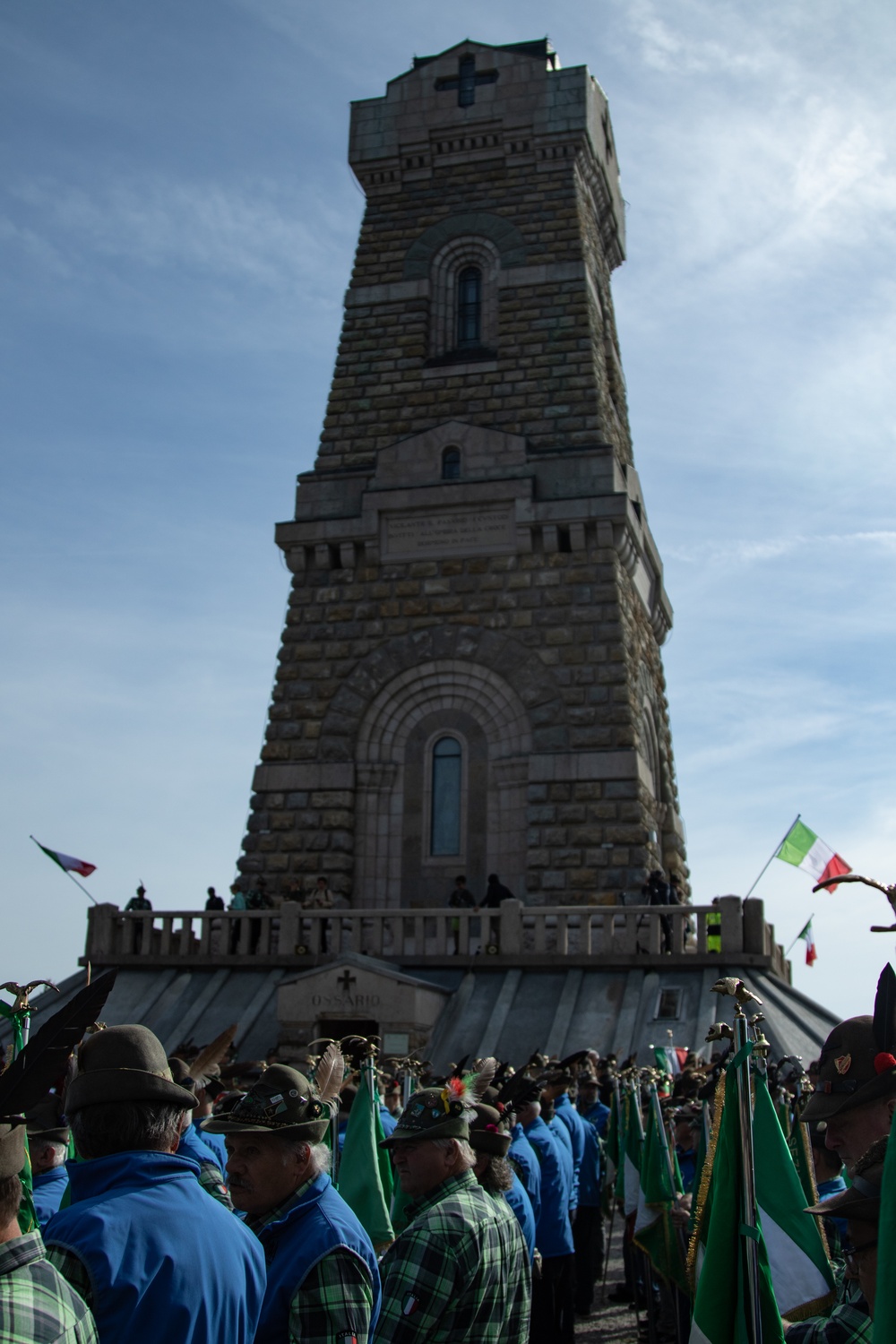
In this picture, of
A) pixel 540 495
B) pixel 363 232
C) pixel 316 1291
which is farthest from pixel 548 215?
pixel 316 1291

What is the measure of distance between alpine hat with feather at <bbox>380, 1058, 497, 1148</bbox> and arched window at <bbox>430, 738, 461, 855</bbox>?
1836 cm

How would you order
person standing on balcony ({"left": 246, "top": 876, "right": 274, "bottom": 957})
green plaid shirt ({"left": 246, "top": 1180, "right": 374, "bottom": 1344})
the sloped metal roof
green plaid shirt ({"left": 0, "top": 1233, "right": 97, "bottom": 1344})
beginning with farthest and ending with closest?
person standing on balcony ({"left": 246, "top": 876, "right": 274, "bottom": 957}), the sloped metal roof, green plaid shirt ({"left": 246, "top": 1180, "right": 374, "bottom": 1344}), green plaid shirt ({"left": 0, "top": 1233, "right": 97, "bottom": 1344})

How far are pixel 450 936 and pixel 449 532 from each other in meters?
7.66

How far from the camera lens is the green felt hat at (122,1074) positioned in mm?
3490

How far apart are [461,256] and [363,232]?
2.10 metres

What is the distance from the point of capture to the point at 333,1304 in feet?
12.9

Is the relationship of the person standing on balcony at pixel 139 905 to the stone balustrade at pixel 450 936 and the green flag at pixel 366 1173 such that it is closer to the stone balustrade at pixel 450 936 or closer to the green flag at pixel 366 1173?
the stone balustrade at pixel 450 936

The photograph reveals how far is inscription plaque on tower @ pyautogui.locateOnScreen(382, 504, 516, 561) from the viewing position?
24.2m

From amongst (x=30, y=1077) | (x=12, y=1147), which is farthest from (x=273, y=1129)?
(x=12, y=1147)

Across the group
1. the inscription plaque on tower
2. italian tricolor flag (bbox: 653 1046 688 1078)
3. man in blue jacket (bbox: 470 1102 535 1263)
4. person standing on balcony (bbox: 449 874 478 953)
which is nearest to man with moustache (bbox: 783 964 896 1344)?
man in blue jacket (bbox: 470 1102 535 1263)

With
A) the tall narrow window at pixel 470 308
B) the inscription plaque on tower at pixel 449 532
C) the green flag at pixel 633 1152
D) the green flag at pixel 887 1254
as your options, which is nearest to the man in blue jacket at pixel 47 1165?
the green flag at pixel 887 1254

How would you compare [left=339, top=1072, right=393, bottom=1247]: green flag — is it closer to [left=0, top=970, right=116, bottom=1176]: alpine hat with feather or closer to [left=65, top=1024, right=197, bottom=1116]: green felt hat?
[left=65, top=1024, right=197, bottom=1116]: green felt hat

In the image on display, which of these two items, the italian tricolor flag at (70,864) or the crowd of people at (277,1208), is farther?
the italian tricolor flag at (70,864)

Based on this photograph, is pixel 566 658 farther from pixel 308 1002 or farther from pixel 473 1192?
pixel 473 1192
